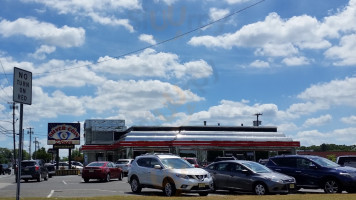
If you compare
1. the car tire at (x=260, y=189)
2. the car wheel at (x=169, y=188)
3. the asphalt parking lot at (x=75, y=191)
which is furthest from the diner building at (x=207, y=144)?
the car wheel at (x=169, y=188)

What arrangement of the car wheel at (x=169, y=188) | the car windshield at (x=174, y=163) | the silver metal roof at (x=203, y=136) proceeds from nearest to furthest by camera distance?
the car wheel at (x=169, y=188), the car windshield at (x=174, y=163), the silver metal roof at (x=203, y=136)

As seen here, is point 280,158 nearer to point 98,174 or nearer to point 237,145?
point 98,174

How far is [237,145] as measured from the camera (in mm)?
59188

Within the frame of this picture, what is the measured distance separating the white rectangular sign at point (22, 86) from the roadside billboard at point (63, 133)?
43.9 meters

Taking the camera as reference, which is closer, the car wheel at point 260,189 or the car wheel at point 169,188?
the car wheel at point 169,188

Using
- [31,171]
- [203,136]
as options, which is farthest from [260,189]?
[203,136]

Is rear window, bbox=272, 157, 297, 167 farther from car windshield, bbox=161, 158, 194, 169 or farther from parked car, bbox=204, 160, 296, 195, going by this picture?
car windshield, bbox=161, 158, 194, 169

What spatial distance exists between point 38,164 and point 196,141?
26.5 meters

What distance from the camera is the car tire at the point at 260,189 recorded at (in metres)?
18.1

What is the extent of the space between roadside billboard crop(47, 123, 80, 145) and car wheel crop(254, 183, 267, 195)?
38.3m

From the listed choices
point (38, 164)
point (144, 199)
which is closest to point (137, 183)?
point (144, 199)

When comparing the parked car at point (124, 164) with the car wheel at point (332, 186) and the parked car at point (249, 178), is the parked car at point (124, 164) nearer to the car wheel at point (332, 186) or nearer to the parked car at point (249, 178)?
the parked car at point (249, 178)

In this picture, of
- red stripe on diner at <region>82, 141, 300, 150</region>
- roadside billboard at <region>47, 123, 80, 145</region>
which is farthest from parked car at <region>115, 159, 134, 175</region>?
red stripe on diner at <region>82, 141, 300, 150</region>

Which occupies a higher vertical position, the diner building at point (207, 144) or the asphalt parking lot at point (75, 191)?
the diner building at point (207, 144)
